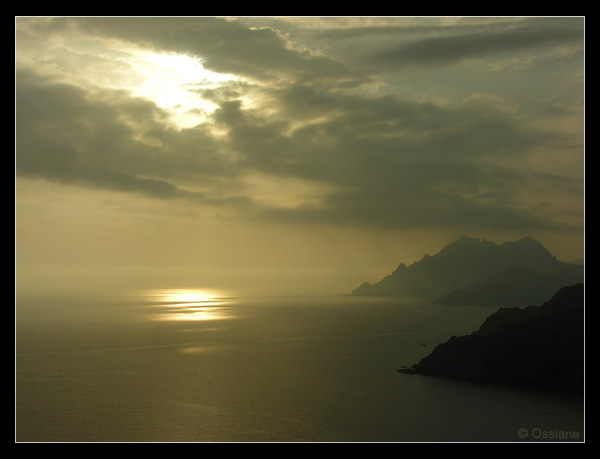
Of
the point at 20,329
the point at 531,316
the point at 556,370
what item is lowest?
the point at 20,329

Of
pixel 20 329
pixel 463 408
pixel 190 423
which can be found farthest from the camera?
pixel 20 329

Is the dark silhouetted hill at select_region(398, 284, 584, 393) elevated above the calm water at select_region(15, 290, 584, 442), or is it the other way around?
the dark silhouetted hill at select_region(398, 284, 584, 393)

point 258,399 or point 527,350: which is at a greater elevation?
point 527,350

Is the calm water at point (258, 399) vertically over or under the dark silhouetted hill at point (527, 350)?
under

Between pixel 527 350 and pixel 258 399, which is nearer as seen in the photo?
pixel 258 399

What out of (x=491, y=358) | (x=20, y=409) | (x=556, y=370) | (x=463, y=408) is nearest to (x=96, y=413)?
(x=20, y=409)

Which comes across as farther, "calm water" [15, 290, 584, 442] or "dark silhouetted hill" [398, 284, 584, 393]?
"dark silhouetted hill" [398, 284, 584, 393]

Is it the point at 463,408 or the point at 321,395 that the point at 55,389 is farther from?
the point at 463,408

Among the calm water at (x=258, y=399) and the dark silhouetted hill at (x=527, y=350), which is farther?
the dark silhouetted hill at (x=527, y=350)
